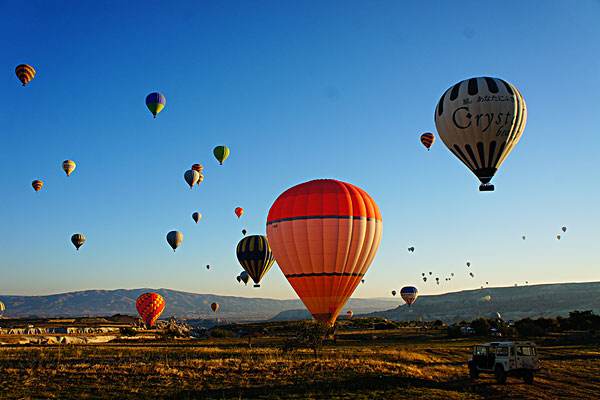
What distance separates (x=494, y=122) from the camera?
38125 millimetres

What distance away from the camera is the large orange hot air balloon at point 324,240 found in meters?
40.8

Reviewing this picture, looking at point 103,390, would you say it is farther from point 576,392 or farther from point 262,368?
point 576,392

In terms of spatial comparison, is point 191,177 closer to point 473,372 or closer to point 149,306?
point 149,306

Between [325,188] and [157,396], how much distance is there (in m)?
24.0

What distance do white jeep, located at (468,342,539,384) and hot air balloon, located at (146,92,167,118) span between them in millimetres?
44033

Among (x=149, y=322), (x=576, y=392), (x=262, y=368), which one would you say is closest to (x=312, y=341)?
(x=262, y=368)

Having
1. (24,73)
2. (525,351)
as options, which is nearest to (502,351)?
(525,351)

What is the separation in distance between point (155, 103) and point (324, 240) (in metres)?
28.7

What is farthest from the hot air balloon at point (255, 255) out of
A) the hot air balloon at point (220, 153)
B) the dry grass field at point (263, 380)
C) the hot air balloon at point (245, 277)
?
the hot air balloon at point (245, 277)

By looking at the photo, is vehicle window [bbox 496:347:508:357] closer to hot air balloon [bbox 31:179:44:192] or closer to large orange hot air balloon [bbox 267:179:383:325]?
large orange hot air balloon [bbox 267:179:383:325]

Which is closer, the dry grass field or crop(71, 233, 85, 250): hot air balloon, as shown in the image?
the dry grass field

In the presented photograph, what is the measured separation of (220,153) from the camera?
→ 6725 centimetres

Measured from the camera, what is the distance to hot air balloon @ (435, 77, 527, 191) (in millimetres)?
38219

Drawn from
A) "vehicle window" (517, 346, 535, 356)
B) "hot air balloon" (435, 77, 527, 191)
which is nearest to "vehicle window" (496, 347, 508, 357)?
"vehicle window" (517, 346, 535, 356)
